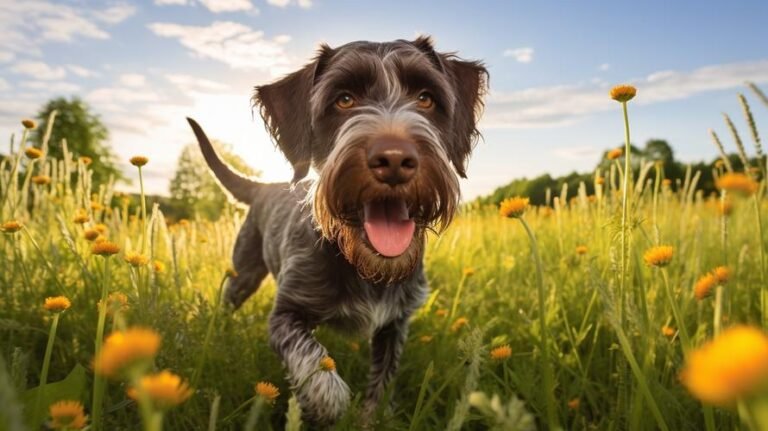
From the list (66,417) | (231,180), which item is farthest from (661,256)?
(231,180)

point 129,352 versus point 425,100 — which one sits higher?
point 425,100

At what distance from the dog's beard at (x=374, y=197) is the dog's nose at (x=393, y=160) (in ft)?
0.15

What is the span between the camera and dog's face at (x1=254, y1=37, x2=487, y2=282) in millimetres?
2506

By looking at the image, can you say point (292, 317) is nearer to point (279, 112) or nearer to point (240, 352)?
point (240, 352)

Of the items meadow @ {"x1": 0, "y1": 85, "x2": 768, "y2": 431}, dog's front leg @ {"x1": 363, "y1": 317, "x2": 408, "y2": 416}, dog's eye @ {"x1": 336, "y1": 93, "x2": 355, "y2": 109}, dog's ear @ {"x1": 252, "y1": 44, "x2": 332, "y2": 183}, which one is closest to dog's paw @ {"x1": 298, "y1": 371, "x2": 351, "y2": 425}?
meadow @ {"x1": 0, "y1": 85, "x2": 768, "y2": 431}

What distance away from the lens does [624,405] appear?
7.10ft

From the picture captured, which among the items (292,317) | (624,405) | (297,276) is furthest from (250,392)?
(624,405)

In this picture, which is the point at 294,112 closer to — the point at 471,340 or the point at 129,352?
the point at 471,340

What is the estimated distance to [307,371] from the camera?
2598mm

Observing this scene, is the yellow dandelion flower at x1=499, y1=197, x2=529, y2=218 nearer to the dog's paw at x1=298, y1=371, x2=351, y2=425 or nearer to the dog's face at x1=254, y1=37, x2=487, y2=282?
Answer: the dog's face at x1=254, y1=37, x2=487, y2=282

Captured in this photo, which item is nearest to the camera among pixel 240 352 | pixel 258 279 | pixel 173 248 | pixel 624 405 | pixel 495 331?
pixel 624 405

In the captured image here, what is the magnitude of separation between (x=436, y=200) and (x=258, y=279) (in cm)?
301

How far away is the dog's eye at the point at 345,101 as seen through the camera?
10.4ft

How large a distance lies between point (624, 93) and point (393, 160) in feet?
3.03
